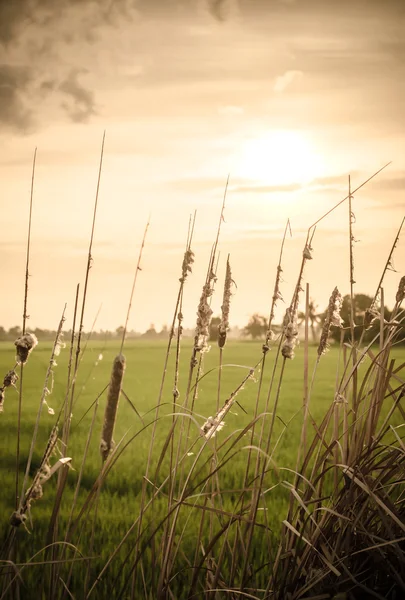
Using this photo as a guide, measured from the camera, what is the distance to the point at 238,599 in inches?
75.9

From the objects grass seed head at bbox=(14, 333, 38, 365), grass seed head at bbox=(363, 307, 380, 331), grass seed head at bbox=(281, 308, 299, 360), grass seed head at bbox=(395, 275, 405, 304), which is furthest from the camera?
grass seed head at bbox=(395, 275, 405, 304)

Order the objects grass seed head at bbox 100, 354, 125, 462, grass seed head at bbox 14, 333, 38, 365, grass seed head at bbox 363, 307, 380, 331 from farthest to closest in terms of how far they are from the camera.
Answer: grass seed head at bbox 363, 307, 380, 331 < grass seed head at bbox 14, 333, 38, 365 < grass seed head at bbox 100, 354, 125, 462

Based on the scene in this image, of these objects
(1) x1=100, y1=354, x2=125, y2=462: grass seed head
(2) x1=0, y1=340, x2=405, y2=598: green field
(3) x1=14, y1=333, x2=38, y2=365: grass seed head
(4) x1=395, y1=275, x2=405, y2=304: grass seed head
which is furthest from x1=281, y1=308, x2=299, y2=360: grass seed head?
(3) x1=14, y1=333, x2=38, y2=365: grass seed head

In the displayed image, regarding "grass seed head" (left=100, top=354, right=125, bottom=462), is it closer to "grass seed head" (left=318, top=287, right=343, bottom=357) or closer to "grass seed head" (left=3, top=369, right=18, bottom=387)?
"grass seed head" (left=3, top=369, right=18, bottom=387)

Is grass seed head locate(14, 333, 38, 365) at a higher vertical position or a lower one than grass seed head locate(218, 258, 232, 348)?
lower

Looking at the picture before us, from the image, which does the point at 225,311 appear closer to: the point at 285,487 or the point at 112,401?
the point at 285,487

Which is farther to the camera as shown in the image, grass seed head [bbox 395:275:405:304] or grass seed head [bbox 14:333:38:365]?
grass seed head [bbox 395:275:405:304]

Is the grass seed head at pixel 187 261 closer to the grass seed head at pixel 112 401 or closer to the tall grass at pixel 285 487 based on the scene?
the tall grass at pixel 285 487

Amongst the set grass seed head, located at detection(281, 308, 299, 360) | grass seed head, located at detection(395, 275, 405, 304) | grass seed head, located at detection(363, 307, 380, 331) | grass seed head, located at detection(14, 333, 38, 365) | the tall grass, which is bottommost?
the tall grass

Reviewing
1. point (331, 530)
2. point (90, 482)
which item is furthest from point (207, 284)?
point (90, 482)

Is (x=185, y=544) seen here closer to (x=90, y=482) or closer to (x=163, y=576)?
(x=163, y=576)

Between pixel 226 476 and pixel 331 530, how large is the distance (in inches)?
144

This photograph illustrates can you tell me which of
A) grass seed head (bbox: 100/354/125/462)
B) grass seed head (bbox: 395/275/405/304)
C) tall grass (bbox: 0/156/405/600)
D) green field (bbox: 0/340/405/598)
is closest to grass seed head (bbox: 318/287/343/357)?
tall grass (bbox: 0/156/405/600)

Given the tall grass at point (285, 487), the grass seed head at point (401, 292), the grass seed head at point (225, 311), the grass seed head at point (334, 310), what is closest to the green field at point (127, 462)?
the tall grass at point (285, 487)
